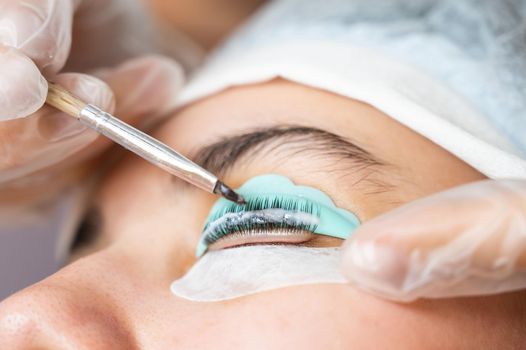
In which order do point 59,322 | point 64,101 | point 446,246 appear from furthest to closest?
1. point 64,101
2. point 59,322
3. point 446,246

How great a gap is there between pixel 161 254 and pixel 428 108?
0.44 metres

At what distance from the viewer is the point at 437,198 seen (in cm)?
67

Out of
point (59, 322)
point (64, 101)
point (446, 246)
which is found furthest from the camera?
point (64, 101)

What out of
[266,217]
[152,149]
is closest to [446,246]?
[266,217]

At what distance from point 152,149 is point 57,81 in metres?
0.22

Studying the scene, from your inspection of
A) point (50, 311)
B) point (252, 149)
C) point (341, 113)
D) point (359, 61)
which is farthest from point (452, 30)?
point (50, 311)

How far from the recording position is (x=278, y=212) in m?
0.80

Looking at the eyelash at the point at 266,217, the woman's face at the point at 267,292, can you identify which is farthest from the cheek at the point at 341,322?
the eyelash at the point at 266,217

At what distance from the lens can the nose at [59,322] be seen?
729mm

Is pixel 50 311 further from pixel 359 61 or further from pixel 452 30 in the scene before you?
pixel 452 30

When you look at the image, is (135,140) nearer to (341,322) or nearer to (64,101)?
(64,101)

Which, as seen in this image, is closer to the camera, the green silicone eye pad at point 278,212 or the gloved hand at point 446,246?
the gloved hand at point 446,246

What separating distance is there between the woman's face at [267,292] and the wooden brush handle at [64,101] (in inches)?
7.0

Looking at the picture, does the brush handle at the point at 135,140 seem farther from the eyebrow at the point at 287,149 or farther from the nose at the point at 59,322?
the nose at the point at 59,322
